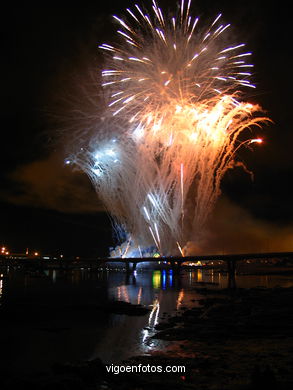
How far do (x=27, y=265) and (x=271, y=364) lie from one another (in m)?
130

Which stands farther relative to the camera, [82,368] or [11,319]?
[11,319]

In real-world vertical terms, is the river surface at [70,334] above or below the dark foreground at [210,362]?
below

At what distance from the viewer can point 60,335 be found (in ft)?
75.3

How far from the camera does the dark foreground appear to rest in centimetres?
1197

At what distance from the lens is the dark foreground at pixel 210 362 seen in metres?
12.0

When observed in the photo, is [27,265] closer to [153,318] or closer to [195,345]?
[153,318]

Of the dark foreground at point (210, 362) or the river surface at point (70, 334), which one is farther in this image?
the river surface at point (70, 334)

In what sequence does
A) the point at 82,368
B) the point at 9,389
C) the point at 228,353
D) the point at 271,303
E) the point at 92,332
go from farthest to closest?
the point at 271,303, the point at 92,332, the point at 228,353, the point at 82,368, the point at 9,389

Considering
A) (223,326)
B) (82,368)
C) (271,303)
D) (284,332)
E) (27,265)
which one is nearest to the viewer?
(82,368)

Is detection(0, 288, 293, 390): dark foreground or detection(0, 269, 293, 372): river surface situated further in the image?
detection(0, 269, 293, 372): river surface

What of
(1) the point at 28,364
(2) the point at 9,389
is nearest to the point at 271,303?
(1) the point at 28,364

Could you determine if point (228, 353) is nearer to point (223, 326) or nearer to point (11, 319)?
point (223, 326)

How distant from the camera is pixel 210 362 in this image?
48.7 ft

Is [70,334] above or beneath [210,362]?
beneath
